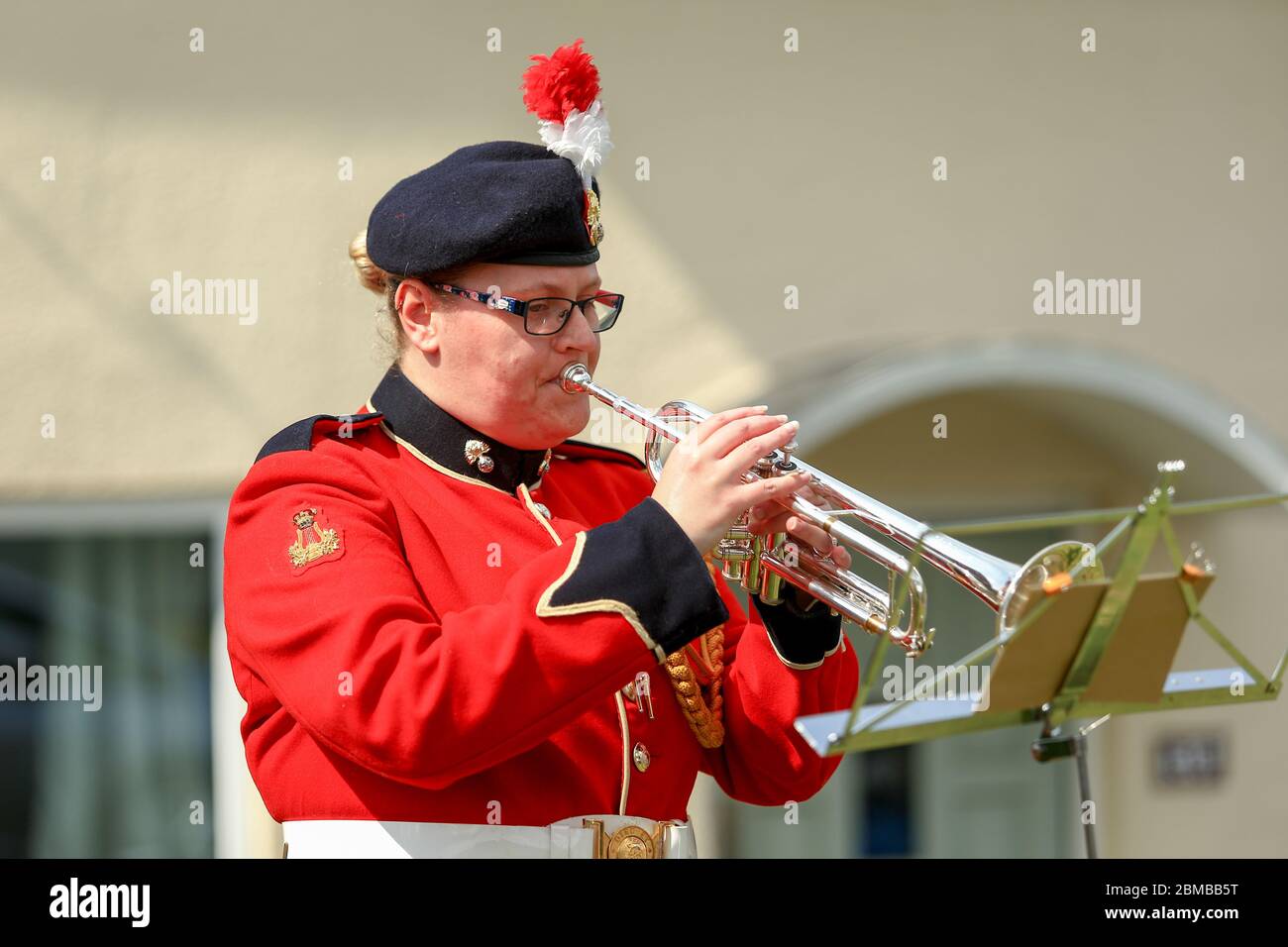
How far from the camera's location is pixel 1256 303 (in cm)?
542

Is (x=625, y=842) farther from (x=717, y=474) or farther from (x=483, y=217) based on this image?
(x=483, y=217)

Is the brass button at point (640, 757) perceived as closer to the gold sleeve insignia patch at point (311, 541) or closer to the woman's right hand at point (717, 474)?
the woman's right hand at point (717, 474)

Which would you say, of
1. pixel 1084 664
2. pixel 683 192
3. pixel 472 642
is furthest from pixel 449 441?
pixel 683 192

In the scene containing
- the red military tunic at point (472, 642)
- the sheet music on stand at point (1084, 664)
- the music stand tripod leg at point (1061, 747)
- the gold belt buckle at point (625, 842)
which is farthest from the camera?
the gold belt buckle at point (625, 842)

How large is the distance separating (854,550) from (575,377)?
1.61ft

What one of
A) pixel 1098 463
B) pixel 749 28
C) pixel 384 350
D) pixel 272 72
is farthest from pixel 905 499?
pixel 384 350

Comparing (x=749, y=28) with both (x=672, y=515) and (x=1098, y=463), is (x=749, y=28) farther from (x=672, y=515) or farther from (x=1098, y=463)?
(x=672, y=515)

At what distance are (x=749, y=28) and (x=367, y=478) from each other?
3064 mm

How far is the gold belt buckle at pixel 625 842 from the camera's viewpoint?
2.40 m

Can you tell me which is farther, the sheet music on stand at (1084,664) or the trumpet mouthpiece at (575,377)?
the trumpet mouthpiece at (575,377)

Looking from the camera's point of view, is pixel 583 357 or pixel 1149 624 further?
pixel 583 357

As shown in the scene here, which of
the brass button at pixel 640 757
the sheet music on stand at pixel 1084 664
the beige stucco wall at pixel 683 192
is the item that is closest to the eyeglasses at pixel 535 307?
the brass button at pixel 640 757

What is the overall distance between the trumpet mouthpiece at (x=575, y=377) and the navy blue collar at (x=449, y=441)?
0.14 metres

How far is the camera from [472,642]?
216 centimetres
